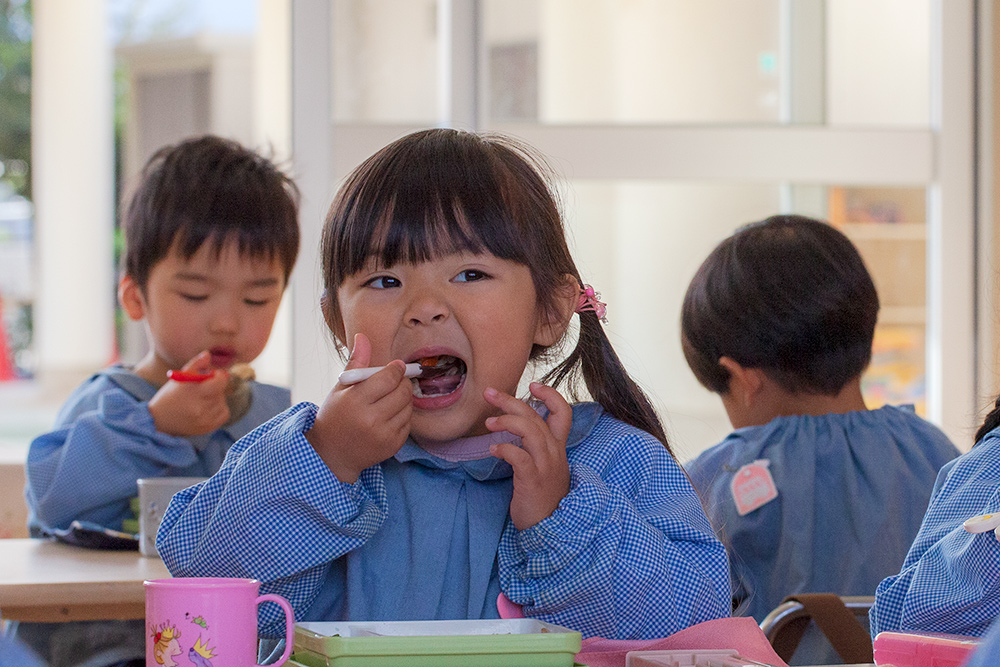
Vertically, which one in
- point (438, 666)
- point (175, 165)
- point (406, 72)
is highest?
point (406, 72)

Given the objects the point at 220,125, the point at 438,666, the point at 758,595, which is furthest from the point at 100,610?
the point at 220,125

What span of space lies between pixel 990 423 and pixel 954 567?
33 centimetres

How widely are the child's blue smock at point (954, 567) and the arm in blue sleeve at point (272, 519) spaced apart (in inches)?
24.0

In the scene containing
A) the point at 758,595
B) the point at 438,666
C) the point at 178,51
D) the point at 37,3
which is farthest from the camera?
the point at 178,51

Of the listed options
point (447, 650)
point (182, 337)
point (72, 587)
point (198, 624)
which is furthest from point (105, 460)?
point (447, 650)

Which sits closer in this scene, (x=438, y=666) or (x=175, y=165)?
(x=438, y=666)

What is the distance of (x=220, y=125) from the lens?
11.2 m

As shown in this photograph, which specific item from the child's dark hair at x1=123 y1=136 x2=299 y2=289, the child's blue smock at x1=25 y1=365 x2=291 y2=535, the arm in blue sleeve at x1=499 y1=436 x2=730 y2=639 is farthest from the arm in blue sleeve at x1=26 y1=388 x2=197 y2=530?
the arm in blue sleeve at x1=499 y1=436 x2=730 y2=639

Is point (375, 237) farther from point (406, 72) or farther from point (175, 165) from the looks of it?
point (406, 72)

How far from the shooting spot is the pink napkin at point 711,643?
3.10 ft

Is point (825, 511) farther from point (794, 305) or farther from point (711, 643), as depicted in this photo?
point (711, 643)

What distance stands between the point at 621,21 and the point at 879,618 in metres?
2.85

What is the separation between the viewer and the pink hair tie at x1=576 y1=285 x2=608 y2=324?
141 centimetres

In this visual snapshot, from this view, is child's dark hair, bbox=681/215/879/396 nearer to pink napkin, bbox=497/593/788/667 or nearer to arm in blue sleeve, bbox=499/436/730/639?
arm in blue sleeve, bbox=499/436/730/639
